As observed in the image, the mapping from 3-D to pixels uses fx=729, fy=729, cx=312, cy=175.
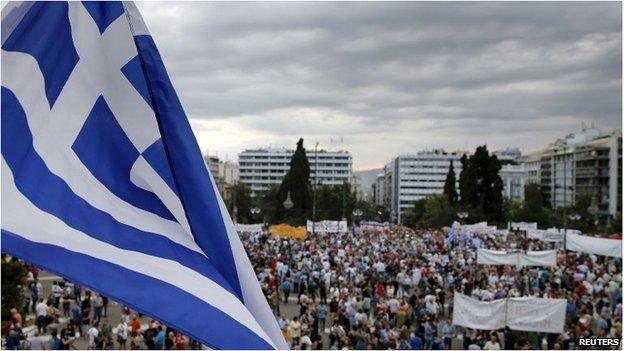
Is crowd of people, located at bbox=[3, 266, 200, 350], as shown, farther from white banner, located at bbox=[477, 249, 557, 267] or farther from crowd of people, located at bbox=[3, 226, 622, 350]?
white banner, located at bbox=[477, 249, 557, 267]

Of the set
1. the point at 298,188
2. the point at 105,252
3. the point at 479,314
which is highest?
the point at 105,252

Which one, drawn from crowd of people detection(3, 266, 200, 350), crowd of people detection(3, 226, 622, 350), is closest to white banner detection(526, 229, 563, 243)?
crowd of people detection(3, 226, 622, 350)

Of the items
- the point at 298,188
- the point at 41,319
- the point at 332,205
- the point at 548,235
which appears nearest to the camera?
the point at 41,319

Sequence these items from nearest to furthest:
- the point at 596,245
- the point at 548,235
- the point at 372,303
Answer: the point at 372,303 → the point at 596,245 → the point at 548,235

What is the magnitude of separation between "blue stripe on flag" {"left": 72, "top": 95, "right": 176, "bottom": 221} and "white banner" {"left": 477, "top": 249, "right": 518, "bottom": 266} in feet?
65.1

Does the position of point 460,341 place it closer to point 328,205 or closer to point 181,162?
point 181,162

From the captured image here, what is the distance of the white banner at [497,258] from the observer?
72.7ft

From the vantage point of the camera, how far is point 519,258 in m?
22.2

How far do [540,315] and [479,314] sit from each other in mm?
1144

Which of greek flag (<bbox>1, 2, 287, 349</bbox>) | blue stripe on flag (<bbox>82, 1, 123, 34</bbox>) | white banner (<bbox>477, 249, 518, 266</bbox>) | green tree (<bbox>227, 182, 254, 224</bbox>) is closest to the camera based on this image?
greek flag (<bbox>1, 2, 287, 349</bbox>)

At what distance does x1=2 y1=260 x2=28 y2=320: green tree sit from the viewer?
666 inches

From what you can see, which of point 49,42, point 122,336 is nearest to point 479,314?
point 122,336

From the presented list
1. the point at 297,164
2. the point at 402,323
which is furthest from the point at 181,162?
the point at 297,164

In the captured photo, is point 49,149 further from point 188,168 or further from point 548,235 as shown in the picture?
point 548,235
